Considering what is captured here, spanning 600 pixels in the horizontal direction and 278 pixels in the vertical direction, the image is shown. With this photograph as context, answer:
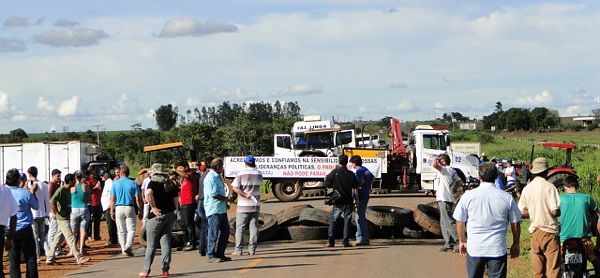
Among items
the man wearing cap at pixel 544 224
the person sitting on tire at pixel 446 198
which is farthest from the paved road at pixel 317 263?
the man wearing cap at pixel 544 224

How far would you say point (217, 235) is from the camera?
1348cm

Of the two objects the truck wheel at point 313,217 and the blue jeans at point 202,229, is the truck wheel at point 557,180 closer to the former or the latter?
the truck wheel at point 313,217

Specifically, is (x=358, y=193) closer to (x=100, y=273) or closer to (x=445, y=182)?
(x=445, y=182)

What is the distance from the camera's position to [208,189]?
43.9 feet

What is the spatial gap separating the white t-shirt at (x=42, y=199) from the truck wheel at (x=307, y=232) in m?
5.02

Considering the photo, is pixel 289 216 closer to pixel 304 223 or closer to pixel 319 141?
pixel 304 223

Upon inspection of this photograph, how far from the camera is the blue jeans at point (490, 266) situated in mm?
8000

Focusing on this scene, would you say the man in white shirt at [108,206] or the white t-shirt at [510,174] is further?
Answer: the white t-shirt at [510,174]

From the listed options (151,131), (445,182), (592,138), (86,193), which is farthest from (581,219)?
(592,138)

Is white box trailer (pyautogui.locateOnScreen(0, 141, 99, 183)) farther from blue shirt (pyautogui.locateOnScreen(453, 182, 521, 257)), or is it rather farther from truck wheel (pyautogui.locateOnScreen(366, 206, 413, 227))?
blue shirt (pyautogui.locateOnScreen(453, 182, 521, 257))

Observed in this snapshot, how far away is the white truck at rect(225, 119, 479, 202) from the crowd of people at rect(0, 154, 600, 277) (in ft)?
41.0

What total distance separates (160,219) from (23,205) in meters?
2.06

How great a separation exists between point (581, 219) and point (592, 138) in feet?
287

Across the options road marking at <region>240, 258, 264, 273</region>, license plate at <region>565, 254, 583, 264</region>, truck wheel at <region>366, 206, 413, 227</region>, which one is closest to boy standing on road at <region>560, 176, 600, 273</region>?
license plate at <region>565, 254, 583, 264</region>
